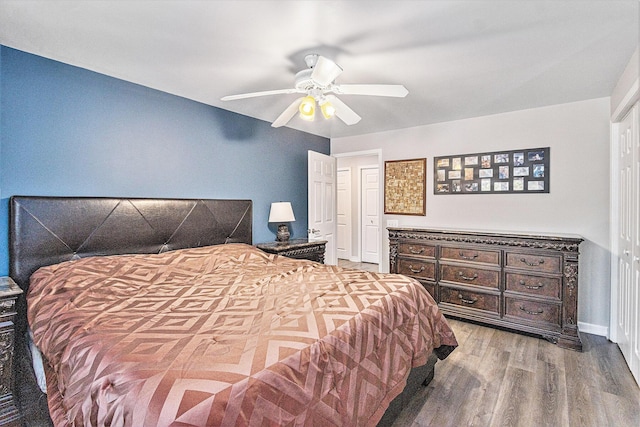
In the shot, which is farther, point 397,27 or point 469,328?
point 469,328

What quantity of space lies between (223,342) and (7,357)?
4.97 feet

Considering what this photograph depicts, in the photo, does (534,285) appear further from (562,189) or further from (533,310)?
(562,189)

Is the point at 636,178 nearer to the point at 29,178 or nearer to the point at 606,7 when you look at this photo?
the point at 606,7

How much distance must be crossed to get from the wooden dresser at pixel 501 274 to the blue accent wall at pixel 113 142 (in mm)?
1949

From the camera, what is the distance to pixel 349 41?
6.70 feet

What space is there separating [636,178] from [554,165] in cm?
105

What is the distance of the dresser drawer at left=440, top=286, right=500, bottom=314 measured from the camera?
10.9 feet

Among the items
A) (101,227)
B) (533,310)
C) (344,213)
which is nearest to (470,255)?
(533,310)

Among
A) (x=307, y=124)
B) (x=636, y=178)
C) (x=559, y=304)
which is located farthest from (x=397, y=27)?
(x=559, y=304)

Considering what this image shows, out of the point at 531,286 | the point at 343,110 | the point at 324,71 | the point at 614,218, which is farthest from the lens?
the point at 531,286

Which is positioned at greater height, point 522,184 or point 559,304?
point 522,184

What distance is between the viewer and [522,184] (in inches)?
→ 139

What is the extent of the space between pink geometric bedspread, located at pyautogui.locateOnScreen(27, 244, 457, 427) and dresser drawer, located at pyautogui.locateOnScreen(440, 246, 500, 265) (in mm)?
1409

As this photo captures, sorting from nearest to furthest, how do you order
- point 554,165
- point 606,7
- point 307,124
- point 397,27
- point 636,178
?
1. point 606,7
2. point 397,27
3. point 636,178
4. point 554,165
5. point 307,124
